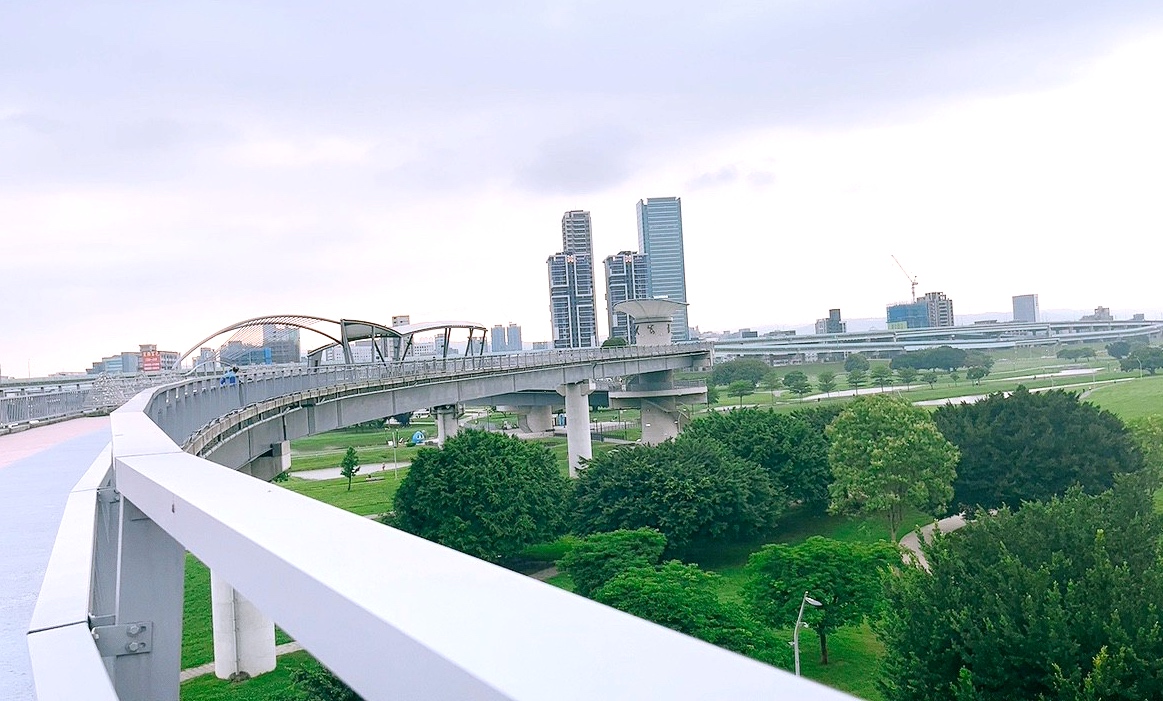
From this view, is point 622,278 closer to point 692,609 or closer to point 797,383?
point 797,383

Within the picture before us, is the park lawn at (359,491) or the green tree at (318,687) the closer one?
the green tree at (318,687)

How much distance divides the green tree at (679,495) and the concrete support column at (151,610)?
28.9 m

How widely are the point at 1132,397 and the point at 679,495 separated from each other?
54.9 m

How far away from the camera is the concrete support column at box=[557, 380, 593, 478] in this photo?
51688 millimetres

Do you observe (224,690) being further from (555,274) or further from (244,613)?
(555,274)

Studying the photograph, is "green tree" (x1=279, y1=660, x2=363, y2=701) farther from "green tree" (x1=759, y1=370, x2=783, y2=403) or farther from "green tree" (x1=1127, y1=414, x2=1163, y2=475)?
"green tree" (x1=759, y1=370, x2=783, y2=403)

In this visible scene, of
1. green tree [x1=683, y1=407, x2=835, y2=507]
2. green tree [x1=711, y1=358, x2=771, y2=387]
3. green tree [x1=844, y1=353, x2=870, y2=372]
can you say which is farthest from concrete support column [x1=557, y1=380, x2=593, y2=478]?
green tree [x1=844, y1=353, x2=870, y2=372]

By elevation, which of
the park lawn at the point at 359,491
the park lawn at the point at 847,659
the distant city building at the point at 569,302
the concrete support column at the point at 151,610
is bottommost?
the park lawn at the point at 847,659

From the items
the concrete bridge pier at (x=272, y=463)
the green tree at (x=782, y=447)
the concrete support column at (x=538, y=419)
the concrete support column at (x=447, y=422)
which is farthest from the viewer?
the concrete support column at (x=538, y=419)

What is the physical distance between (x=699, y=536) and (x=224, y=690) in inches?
706

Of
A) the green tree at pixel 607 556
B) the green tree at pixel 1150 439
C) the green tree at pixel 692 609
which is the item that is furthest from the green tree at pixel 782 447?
the green tree at pixel 692 609

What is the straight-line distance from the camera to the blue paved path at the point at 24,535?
2.28 m

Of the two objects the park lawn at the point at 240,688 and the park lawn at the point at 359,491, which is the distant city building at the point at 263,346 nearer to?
the park lawn at the point at 359,491

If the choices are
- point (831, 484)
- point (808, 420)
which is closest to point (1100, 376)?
point (808, 420)
